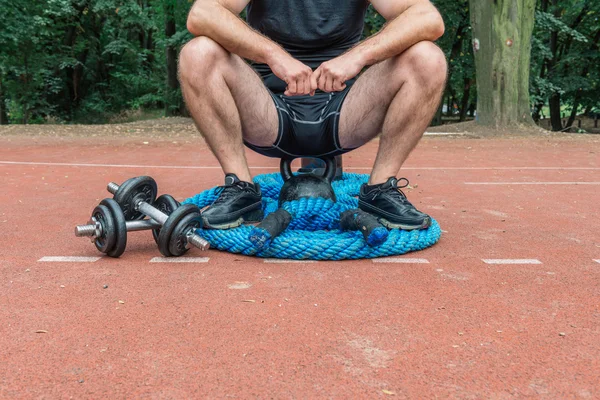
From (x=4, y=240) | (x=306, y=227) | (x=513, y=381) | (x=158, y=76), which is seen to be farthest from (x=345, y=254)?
(x=158, y=76)

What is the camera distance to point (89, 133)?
993cm

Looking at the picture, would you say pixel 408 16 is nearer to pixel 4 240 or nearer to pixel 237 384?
pixel 237 384

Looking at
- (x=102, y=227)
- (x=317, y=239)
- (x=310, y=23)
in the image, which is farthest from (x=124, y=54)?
(x=317, y=239)

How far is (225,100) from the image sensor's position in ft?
7.74

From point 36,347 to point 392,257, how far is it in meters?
1.31

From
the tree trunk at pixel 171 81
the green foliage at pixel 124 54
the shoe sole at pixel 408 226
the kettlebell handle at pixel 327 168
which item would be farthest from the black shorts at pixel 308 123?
the tree trunk at pixel 171 81

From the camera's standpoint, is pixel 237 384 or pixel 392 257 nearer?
pixel 237 384

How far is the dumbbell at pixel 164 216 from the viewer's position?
1987 mm

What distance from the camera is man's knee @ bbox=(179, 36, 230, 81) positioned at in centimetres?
227

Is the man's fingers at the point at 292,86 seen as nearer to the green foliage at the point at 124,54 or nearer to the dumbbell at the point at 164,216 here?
the dumbbell at the point at 164,216

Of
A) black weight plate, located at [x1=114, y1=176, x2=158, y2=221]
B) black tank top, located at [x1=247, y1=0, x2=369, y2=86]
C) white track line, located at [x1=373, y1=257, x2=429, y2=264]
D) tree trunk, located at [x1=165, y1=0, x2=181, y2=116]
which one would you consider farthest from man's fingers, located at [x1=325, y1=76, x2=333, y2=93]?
tree trunk, located at [x1=165, y1=0, x2=181, y2=116]

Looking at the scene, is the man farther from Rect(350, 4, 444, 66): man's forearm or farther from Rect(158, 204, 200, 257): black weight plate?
Rect(158, 204, 200, 257): black weight plate

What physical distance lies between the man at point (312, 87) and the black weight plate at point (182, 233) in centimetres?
19

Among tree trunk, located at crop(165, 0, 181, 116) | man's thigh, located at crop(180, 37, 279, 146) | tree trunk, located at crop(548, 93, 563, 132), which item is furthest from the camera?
tree trunk, located at crop(548, 93, 563, 132)
